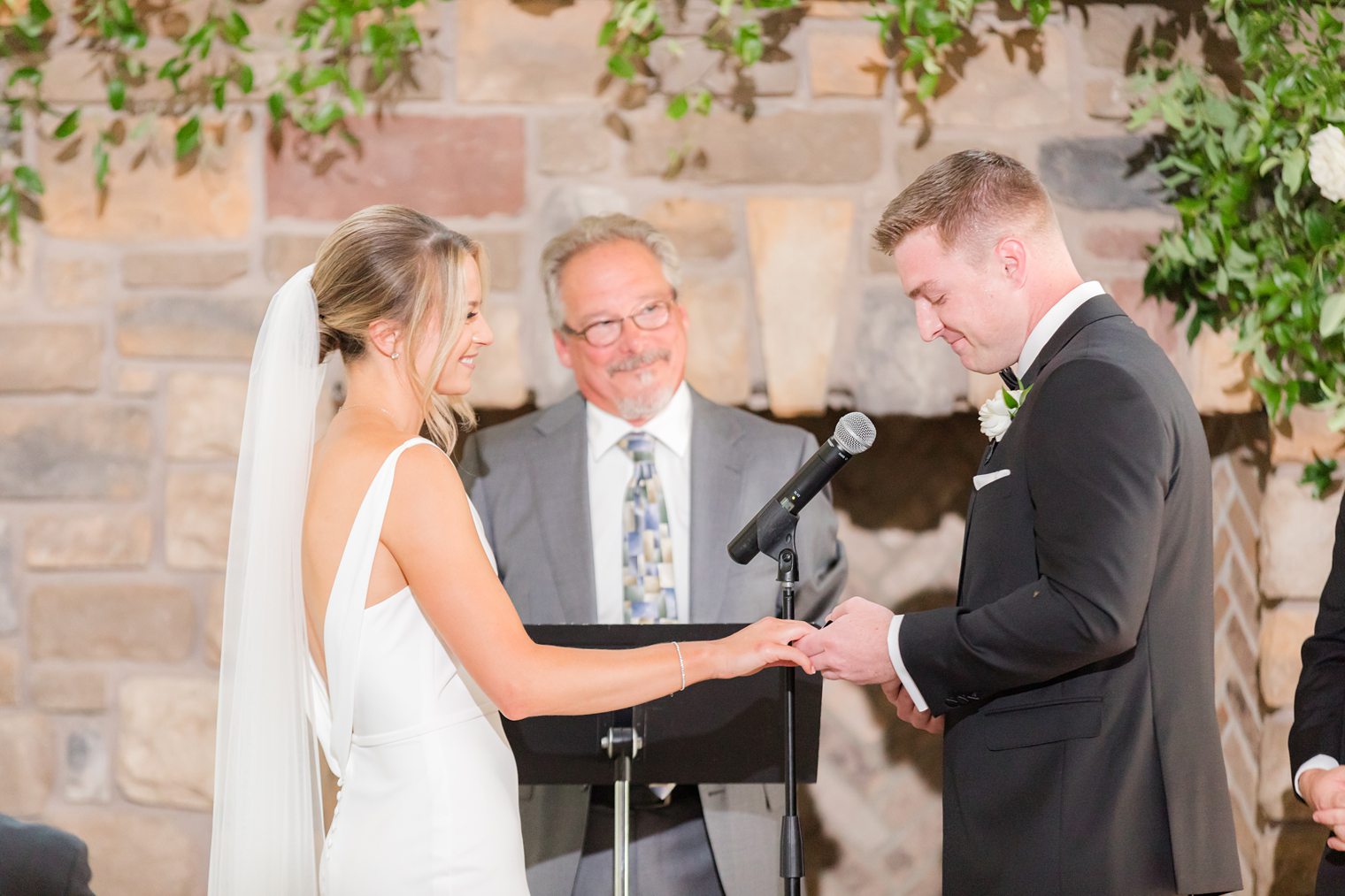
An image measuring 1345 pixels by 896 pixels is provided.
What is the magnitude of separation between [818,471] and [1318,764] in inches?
34.6

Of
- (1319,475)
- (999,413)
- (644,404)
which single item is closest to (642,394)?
(644,404)

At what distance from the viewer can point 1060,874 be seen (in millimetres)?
1697

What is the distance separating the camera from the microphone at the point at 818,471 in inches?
67.4

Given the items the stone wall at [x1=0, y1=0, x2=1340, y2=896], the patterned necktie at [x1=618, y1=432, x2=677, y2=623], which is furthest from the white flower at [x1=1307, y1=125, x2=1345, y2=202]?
the patterned necktie at [x1=618, y1=432, x2=677, y2=623]

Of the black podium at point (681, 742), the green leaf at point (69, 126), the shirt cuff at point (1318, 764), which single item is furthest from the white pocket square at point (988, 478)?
the green leaf at point (69, 126)

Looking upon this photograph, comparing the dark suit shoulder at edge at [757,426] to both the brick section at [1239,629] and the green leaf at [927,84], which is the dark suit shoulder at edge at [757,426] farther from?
the brick section at [1239,629]

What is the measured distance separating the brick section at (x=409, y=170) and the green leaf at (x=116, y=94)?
357mm

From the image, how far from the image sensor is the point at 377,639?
1.75 metres

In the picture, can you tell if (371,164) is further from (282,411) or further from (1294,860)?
(1294,860)

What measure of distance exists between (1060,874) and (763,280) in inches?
63.9

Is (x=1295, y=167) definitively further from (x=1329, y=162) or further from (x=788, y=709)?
(x=788, y=709)

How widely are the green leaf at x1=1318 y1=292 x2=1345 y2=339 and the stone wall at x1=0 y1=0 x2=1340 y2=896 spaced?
323 mm

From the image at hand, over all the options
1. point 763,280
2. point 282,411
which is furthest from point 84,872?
point 763,280

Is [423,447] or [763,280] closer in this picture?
[423,447]
